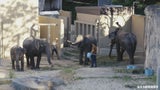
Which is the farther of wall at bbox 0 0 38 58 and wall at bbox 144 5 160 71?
wall at bbox 0 0 38 58

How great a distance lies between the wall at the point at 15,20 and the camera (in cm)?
2528

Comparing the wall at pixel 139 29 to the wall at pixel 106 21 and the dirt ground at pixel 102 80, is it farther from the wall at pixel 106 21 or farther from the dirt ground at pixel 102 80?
the dirt ground at pixel 102 80

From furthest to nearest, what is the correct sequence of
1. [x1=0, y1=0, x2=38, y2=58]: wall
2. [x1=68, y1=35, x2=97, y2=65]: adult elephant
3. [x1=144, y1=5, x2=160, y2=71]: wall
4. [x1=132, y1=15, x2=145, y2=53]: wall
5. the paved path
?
1. [x1=132, y1=15, x2=145, y2=53]: wall
2. [x1=0, y1=0, x2=38, y2=58]: wall
3. [x1=68, y1=35, x2=97, y2=65]: adult elephant
4. [x1=144, y1=5, x2=160, y2=71]: wall
5. the paved path

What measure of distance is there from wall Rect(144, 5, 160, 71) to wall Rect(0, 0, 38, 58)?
978 cm

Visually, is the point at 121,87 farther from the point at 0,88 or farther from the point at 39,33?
the point at 39,33

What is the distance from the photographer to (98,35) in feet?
86.6

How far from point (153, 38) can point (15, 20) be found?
10.4m

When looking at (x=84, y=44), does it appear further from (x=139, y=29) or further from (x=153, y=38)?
(x=153, y=38)

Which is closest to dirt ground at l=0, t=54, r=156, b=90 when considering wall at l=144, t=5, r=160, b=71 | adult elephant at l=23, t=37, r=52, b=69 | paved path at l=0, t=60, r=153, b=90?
paved path at l=0, t=60, r=153, b=90

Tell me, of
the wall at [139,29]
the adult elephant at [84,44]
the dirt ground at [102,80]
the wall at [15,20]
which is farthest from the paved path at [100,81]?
the wall at [15,20]

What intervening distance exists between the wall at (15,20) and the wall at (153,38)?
32.1 ft

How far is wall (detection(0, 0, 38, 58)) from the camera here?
25.3m

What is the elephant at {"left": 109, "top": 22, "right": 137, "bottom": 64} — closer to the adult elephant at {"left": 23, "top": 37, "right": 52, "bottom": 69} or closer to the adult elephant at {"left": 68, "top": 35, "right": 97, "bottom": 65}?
the adult elephant at {"left": 68, "top": 35, "right": 97, "bottom": 65}

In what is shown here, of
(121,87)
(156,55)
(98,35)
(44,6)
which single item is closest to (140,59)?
(98,35)
